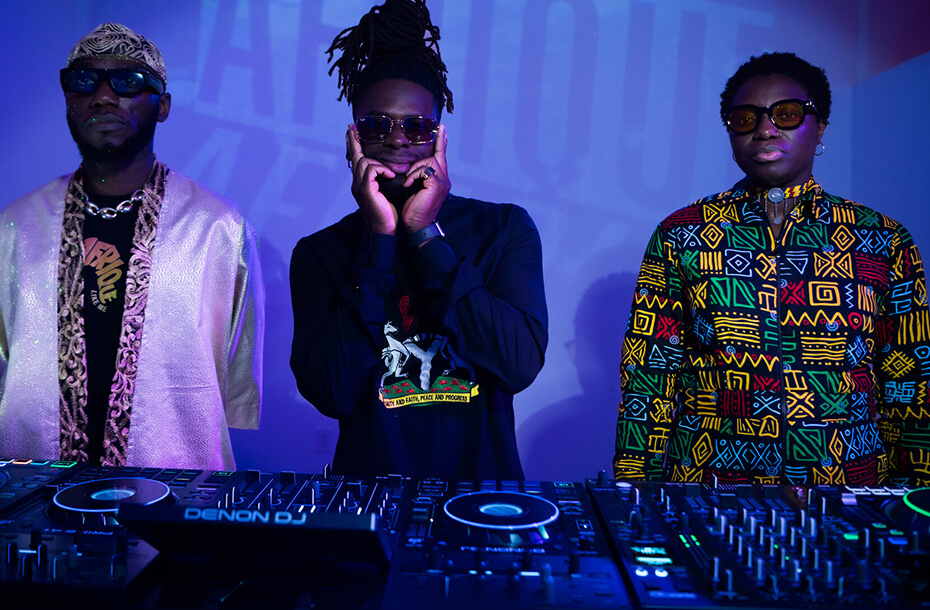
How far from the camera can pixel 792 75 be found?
89.5 inches

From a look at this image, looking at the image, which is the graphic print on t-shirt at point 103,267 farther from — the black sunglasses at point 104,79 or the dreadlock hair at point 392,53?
the dreadlock hair at point 392,53

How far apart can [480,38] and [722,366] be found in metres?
2.51

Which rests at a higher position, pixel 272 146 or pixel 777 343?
pixel 272 146

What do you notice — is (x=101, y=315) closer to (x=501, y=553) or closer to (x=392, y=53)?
(x=392, y=53)

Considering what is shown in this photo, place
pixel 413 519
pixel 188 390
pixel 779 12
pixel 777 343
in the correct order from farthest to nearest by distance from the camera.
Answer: pixel 779 12 < pixel 188 390 < pixel 777 343 < pixel 413 519

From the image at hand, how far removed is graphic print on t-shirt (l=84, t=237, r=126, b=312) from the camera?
7.70ft

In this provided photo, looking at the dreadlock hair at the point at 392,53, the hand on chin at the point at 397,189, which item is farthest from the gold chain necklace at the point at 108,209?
the hand on chin at the point at 397,189

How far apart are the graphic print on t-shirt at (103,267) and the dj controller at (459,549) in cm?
114

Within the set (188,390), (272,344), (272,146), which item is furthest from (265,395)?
(188,390)

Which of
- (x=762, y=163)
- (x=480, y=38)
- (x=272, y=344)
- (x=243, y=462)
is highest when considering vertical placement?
(x=480, y=38)

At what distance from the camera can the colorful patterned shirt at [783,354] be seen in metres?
2.08

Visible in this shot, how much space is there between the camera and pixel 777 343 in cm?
211

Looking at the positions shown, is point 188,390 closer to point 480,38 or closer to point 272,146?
point 272,146

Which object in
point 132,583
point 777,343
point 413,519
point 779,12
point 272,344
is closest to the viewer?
point 132,583
